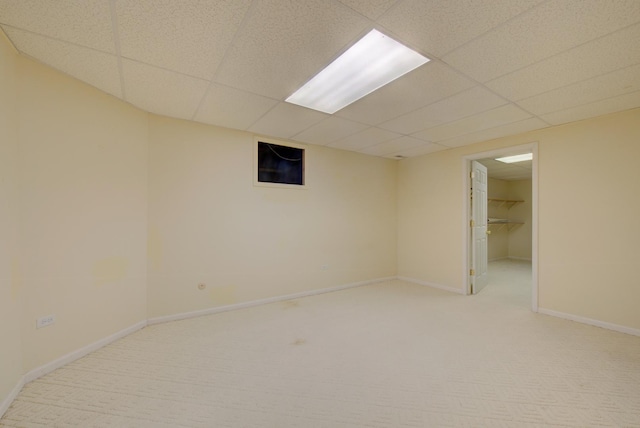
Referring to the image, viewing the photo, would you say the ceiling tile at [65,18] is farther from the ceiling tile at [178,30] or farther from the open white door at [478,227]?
the open white door at [478,227]

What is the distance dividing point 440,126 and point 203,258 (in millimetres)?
3405

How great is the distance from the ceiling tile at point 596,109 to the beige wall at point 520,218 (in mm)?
5293

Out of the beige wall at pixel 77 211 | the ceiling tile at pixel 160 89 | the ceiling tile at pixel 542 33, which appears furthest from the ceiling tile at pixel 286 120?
the ceiling tile at pixel 542 33

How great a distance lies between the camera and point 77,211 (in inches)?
89.1

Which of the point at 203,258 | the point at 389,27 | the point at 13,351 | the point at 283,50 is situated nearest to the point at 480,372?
the point at 389,27

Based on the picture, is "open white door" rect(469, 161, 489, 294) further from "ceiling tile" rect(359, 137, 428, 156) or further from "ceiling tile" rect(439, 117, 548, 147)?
"ceiling tile" rect(359, 137, 428, 156)

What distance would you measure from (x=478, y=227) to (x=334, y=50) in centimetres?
391

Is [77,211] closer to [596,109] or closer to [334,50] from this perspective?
[334,50]

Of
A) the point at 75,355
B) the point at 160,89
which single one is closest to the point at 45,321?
the point at 75,355

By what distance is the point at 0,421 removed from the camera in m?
1.57

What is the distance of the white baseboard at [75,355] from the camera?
196 cm

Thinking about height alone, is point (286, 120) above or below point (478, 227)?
above

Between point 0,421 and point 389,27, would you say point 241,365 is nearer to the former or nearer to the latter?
point 0,421

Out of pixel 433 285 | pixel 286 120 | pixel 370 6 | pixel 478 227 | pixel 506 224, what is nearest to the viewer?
→ pixel 370 6
